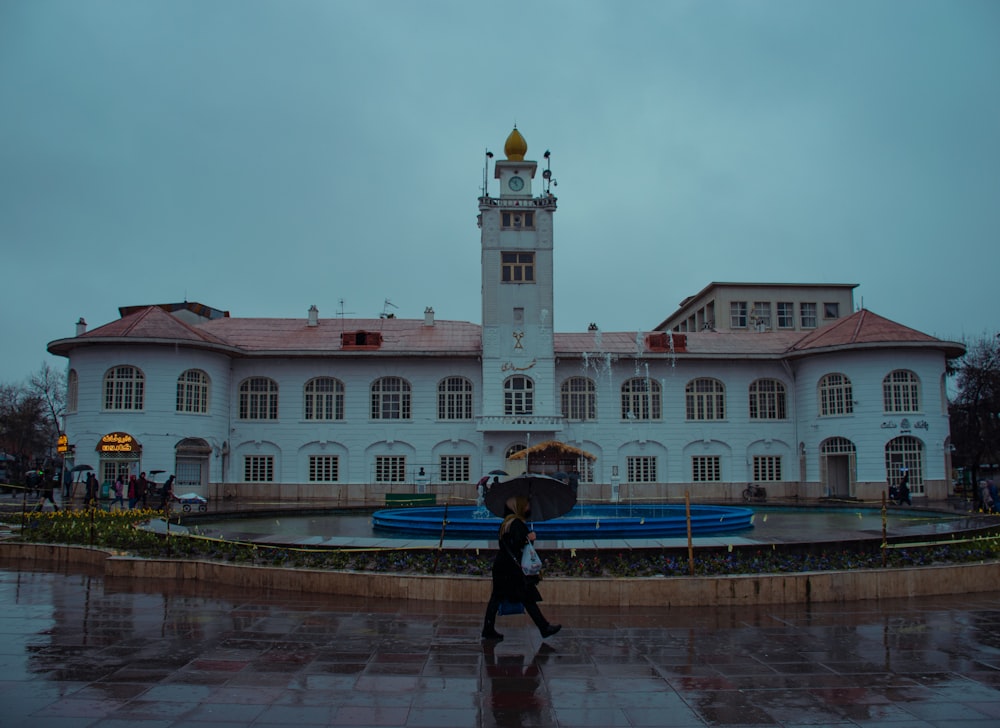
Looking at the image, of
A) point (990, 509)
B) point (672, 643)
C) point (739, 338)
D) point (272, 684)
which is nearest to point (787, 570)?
point (672, 643)

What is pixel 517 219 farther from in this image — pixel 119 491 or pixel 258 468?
pixel 119 491

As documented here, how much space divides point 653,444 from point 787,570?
2613cm

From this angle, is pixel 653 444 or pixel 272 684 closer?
pixel 272 684

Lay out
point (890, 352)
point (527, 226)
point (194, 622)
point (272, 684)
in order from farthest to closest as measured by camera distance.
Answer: point (527, 226)
point (890, 352)
point (194, 622)
point (272, 684)

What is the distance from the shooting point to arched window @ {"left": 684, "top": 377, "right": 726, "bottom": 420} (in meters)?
38.4

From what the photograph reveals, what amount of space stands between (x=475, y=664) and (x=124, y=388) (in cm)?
3040

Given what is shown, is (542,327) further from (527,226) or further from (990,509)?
(990,509)

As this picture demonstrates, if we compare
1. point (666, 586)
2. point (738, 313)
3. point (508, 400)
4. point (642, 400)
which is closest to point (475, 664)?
point (666, 586)

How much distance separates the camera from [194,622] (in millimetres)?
9484

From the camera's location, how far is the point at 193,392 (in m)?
34.8

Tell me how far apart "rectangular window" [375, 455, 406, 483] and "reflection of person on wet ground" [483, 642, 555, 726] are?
28.7m

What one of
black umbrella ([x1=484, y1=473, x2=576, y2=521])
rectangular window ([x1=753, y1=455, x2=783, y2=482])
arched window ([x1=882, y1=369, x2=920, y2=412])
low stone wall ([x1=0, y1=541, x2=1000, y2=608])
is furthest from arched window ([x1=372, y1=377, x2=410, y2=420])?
black umbrella ([x1=484, y1=473, x2=576, y2=521])

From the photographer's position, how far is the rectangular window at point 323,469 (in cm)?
3675

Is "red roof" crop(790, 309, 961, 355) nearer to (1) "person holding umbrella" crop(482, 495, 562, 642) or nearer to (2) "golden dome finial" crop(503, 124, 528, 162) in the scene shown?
(2) "golden dome finial" crop(503, 124, 528, 162)
